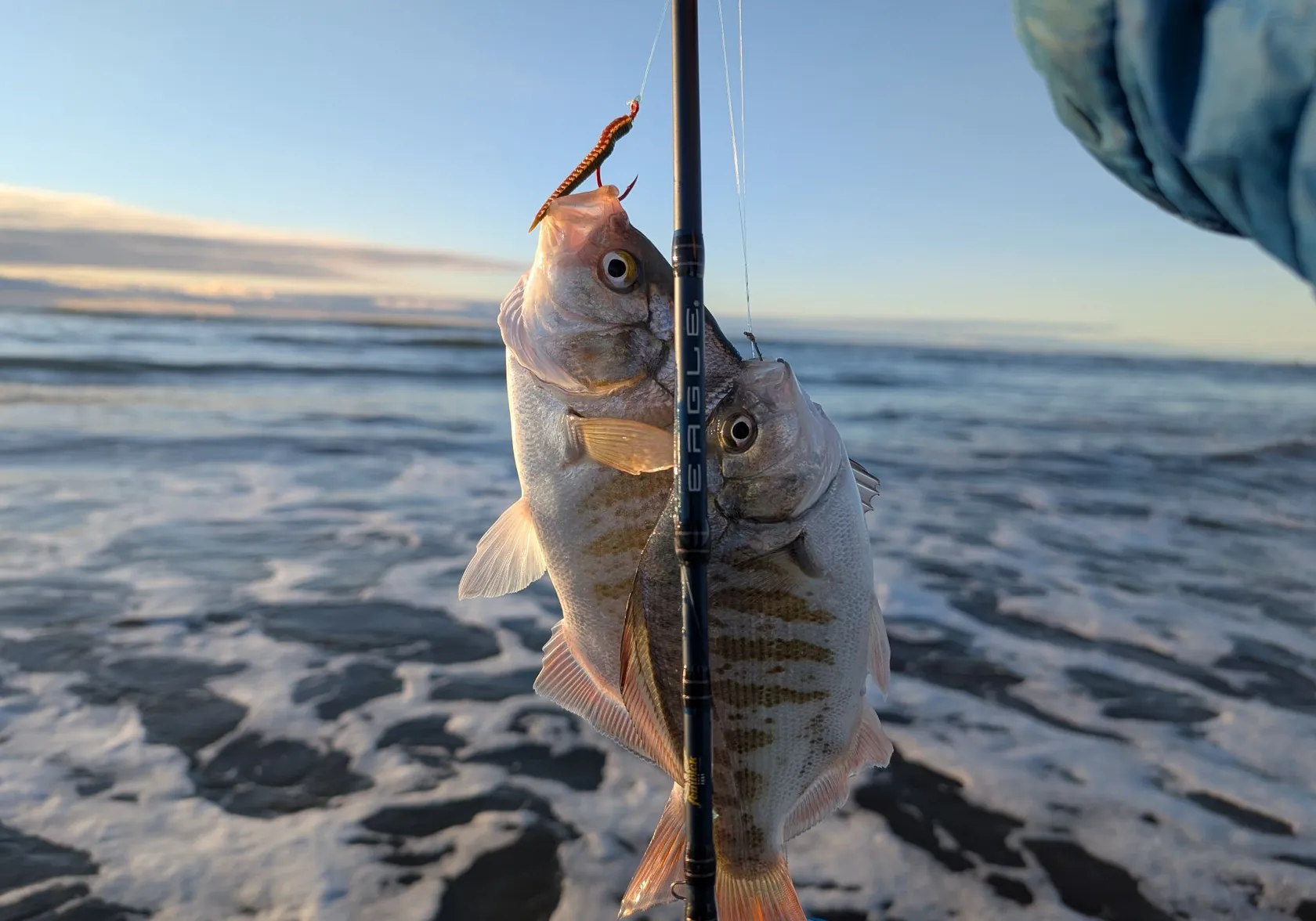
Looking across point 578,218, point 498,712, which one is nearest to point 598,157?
point 578,218

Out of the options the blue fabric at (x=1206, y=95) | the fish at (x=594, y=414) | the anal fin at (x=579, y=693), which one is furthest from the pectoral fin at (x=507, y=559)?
the blue fabric at (x=1206, y=95)

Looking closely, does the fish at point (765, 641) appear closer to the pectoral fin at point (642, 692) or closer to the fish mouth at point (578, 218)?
the pectoral fin at point (642, 692)

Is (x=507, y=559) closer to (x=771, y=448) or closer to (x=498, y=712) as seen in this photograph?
(x=771, y=448)

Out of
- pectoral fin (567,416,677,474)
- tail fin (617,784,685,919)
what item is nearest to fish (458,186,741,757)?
pectoral fin (567,416,677,474)

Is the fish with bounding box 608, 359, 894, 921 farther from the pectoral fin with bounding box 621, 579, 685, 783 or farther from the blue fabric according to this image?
the blue fabric

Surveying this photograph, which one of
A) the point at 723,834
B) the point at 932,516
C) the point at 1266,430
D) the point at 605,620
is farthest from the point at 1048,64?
Result: the point at 1266,430

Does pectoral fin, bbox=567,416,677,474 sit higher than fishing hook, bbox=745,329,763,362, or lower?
lower

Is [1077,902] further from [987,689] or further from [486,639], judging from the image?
[486,639]
